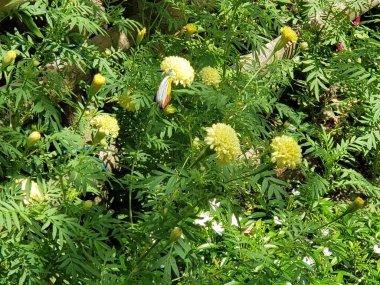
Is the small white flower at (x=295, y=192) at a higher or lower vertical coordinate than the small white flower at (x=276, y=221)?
lower

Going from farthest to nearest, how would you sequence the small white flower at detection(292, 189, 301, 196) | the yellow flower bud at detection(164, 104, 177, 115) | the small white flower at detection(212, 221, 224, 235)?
the small white flower at detection(292, 189, 301, 196)
the small white flower at detection(212, 221, 224, 235)
the yellow flower bud at detection(164, 104, 177, 115)

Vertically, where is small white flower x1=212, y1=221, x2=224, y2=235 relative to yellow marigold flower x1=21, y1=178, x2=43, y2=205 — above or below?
below

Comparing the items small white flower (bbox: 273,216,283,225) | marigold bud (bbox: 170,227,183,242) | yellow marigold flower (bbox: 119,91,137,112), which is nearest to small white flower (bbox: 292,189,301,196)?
small white flower (bbox: 273,216,283,225)

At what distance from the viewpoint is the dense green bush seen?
8.13 feet

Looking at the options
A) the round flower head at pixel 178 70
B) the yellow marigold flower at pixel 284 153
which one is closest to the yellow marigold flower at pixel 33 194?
the round flower head at pixel 178 70

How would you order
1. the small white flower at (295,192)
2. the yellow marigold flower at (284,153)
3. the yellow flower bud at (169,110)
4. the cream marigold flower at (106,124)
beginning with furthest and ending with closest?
the small white flower at (295,192) < the yellow flower bud at (169,110) < the cream marigold flower at (106,124) < the yellow marigold flower at (284,153)

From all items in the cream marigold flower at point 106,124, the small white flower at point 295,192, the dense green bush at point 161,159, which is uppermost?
the cream marigold flower at point 106,124

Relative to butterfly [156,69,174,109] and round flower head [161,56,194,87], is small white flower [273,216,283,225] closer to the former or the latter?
round flower head [161,56,194,87]

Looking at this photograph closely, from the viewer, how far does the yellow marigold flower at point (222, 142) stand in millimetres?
2279

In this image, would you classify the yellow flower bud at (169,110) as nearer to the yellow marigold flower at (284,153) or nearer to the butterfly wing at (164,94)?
the butterfly wing at (164,94)

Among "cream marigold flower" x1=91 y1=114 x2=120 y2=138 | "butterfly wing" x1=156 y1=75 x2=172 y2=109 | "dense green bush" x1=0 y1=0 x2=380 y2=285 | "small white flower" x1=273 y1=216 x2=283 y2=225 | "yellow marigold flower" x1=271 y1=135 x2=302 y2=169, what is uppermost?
"butterfly wing" x1=156 y1=75 x2=172 y2=109

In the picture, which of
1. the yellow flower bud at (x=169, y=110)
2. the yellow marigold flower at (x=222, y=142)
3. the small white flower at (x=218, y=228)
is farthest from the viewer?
the small white flower at (x=218, y=228)

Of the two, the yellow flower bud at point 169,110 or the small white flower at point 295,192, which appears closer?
the yellow flower bud at point 169,110

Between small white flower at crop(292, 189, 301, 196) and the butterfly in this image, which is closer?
the butterfly
